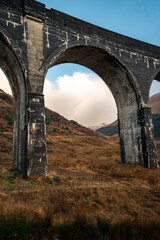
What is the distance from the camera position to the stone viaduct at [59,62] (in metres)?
6.55

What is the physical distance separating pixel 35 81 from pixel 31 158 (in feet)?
10.7

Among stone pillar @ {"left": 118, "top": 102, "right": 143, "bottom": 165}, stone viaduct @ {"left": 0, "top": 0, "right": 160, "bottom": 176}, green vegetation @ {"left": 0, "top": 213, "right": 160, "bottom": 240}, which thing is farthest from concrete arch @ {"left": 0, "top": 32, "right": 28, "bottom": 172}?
stone pillar @ {"left": 118, "top": 102, "right": 143, "bottom": 165}

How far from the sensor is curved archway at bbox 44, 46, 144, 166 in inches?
360

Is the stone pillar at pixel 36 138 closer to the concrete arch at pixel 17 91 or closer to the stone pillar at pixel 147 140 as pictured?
the concrete arch at pixel 17 91

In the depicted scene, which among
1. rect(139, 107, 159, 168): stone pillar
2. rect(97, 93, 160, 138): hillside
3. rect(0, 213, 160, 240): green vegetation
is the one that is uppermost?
rect(97, 93, 160, 138): hillside

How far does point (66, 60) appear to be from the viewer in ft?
31.0

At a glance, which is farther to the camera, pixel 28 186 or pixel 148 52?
pixel 148 52

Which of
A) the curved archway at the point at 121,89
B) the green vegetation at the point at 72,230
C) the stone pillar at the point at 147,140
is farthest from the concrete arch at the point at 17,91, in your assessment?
the stone pillar at the point at 147,140

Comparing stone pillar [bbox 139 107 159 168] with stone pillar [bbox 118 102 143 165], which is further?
stone pillar [bbox 118 102 143 165]

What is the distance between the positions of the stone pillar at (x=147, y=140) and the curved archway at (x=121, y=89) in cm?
23

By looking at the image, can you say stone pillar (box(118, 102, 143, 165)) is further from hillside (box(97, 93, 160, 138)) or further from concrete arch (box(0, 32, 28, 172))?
hillside (box(97, 93, 160, 138))

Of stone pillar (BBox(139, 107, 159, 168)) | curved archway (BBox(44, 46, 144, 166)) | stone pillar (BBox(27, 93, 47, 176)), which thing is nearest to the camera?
stone pillar (BBox(27, 93, 47, 176))

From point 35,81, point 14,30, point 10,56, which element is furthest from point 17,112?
point 14,30

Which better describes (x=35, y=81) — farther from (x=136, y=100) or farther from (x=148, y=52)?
(x=148, y=52)
